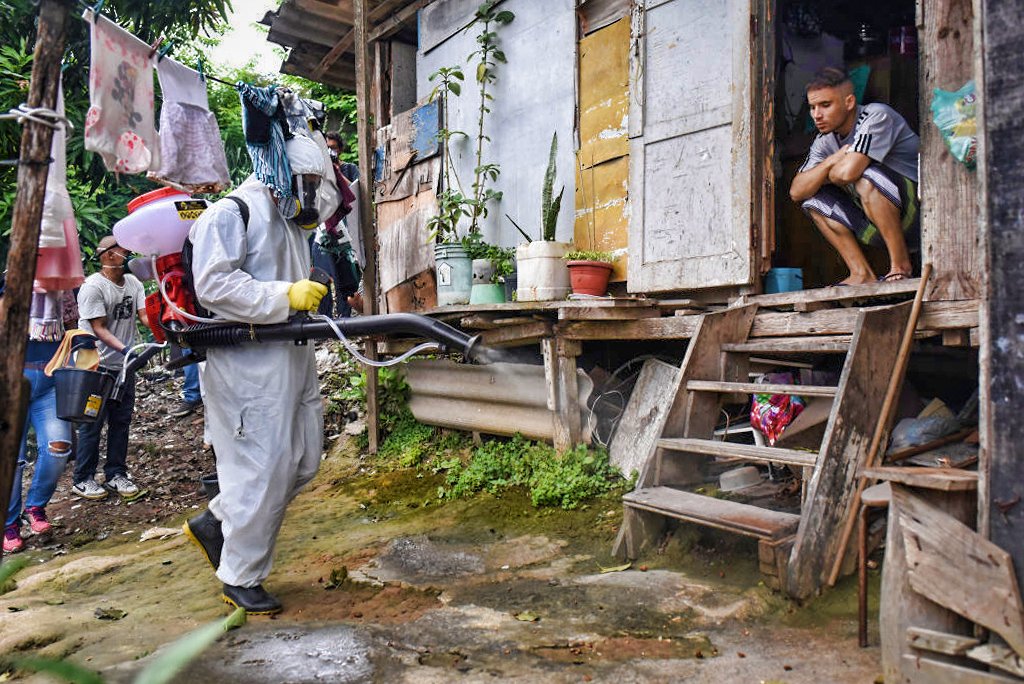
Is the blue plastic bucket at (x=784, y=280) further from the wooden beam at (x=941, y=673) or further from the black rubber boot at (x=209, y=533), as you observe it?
the black rubber boot at (x=209, y=533)

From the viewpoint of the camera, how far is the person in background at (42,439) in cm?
587

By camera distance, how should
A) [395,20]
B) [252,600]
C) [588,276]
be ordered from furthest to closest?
[395,20], [588,276], [252,600]

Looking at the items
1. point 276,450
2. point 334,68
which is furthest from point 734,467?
point 334,68

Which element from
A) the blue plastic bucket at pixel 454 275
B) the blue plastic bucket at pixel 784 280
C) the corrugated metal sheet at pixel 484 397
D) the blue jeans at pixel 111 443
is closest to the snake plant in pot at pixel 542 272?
the corrugated metal sheet at pixel 484 397

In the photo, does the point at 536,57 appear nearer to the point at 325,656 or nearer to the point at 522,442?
the point at 522,442

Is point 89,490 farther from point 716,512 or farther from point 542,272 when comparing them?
point 716,512

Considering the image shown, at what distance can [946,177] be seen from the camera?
141 inches

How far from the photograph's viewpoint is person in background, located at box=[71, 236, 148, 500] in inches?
254

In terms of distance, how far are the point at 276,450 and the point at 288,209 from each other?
3.92 ft

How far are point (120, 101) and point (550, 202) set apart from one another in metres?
2.86

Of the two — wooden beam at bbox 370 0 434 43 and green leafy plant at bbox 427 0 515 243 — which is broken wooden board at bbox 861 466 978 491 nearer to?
green leafy plant at bbox 427 0 515 243

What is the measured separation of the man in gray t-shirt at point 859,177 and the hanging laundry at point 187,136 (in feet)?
12.0

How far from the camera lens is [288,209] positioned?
389 cm

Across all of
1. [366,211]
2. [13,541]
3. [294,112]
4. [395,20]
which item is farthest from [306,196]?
[395,20]
